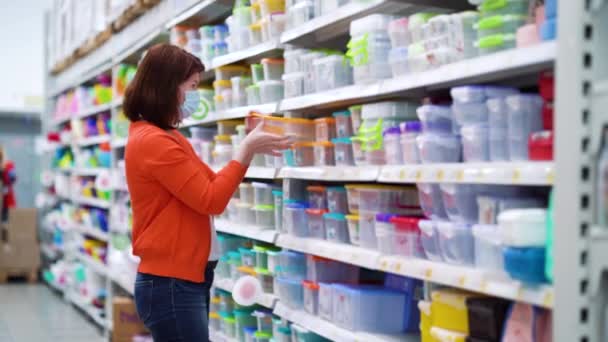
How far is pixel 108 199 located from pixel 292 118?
4.00 meters

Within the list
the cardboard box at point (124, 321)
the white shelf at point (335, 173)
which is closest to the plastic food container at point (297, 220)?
the white shelf at point (335, 173)

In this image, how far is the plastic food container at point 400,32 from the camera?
2.59 metres

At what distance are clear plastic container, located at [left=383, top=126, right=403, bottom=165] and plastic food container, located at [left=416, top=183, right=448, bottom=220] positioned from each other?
16 centimetres

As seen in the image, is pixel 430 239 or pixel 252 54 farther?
pixel 252 54

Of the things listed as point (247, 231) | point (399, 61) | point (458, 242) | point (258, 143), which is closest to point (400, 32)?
point (399, 61)

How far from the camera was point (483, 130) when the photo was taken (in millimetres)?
2215

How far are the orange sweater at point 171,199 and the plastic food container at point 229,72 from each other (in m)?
1.37

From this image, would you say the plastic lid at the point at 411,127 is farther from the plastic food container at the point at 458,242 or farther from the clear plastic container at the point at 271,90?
the clear plastic container at the point at 271,90

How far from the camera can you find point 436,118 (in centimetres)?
242

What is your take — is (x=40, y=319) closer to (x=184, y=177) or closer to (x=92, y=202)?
(x=92, y=202)

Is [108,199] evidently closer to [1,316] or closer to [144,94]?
[1,316]

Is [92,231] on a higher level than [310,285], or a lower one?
lower

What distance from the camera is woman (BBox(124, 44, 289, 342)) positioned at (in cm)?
268

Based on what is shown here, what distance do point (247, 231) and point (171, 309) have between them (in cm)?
109
